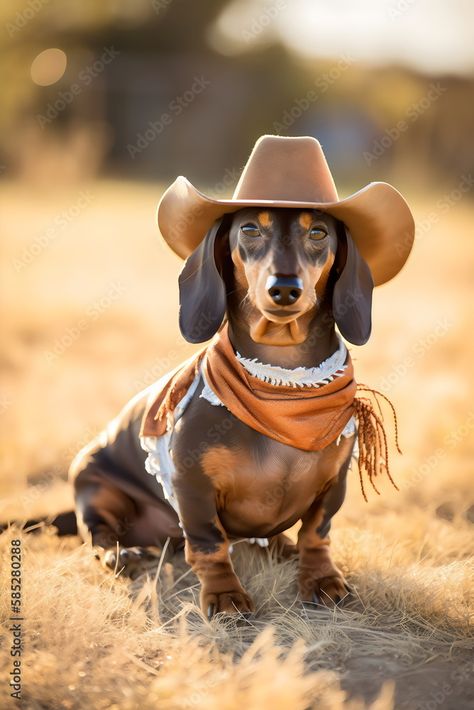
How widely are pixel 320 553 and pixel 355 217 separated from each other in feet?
3.56

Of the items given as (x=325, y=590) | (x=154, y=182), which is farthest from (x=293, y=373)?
(x=154, y=182)

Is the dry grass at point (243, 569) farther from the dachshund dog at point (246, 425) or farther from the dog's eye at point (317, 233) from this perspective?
the dog's eye at point (317, 233)

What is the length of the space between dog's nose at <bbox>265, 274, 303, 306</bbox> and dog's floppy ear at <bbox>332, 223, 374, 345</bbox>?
279mm

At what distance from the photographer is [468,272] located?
8.65 meters

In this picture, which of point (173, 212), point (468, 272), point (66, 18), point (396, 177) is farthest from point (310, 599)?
point (66, 18)

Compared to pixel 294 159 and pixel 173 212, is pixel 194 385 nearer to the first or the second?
pixel 173 212

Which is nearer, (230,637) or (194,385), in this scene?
(230,637)

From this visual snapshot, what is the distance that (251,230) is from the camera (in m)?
2.50

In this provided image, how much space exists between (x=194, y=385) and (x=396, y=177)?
1304 centimetres

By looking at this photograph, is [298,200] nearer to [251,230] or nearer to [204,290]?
[251,230]

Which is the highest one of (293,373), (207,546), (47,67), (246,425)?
(47,67)
